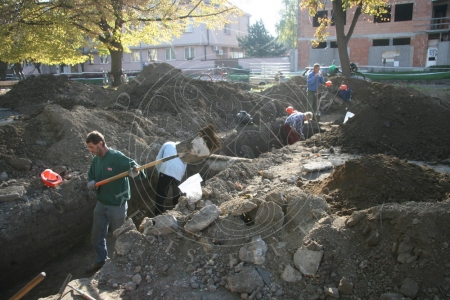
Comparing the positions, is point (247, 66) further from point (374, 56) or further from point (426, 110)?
point (426, 110)

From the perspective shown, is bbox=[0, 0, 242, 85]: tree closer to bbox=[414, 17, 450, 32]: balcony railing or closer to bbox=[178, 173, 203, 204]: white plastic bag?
bbox=[178, 173, 203, 204]: white plastic bag

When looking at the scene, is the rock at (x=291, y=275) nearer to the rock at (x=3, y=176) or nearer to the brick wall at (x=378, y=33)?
the rock at (x=3, y=176)

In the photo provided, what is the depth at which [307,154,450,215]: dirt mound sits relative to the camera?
15.5 feet

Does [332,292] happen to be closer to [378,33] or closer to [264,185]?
[264,185]

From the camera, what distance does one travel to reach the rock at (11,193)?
608 centimetres

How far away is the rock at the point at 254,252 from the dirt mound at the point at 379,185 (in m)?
1.20

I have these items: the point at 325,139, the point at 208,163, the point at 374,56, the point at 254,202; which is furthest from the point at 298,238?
the point at 374,56

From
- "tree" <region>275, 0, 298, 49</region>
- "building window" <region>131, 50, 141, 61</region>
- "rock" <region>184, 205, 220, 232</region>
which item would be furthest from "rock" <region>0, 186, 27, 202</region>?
"tree" <region>275, 0, 298, 49</region>

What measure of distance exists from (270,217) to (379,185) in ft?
5.19

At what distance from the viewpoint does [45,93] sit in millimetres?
14719

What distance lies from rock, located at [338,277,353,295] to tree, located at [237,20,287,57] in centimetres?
3840

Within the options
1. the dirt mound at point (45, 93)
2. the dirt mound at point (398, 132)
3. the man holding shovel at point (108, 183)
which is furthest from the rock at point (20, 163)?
the dirt mound at point (45, 93)

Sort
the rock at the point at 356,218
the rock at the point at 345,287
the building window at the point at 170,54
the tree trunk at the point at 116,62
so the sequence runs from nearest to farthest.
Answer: the rock at the point at 345,287 < the rock at the point at 356,218 < the tree trunk at the point at 116,62 < the building window at the point at 170,54

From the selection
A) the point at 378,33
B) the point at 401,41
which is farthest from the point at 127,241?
the point at 401,41
